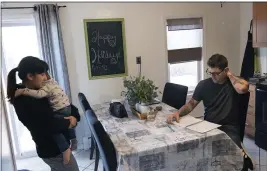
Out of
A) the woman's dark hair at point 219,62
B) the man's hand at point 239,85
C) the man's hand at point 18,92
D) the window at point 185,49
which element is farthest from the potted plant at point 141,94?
the window at point 185,49

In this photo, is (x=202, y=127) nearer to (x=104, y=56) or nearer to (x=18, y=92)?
(x=18, y=92)

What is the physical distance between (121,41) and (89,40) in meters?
0.42

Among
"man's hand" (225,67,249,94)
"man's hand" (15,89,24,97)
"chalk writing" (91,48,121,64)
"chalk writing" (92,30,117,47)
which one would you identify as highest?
"chalk writing" (92,30,117,47)

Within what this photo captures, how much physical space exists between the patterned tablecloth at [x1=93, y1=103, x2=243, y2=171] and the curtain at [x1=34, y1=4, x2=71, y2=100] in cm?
127

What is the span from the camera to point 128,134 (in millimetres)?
1740

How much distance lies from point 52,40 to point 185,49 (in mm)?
1885

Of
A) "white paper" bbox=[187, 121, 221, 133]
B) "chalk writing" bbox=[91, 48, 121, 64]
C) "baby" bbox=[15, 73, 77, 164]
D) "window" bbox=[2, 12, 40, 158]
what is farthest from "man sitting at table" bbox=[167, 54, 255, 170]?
"window" bbox=[2, 12, 40, 158]

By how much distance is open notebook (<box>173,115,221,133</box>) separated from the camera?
1.69m

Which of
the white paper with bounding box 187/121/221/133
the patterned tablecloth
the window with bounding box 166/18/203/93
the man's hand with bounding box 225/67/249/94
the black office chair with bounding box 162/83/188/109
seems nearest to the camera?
the patterned tablecloth

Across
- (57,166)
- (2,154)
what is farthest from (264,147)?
(2,154)

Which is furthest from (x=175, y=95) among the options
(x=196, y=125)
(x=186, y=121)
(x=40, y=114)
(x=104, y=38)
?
(x=40, y=114)

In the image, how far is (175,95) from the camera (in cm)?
270

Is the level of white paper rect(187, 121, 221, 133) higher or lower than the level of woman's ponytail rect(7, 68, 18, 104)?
lower

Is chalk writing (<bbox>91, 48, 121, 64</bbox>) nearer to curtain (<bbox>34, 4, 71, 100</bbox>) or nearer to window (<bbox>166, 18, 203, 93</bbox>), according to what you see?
curtain (<bbox>34, 4, 71, 100</bbox>)
